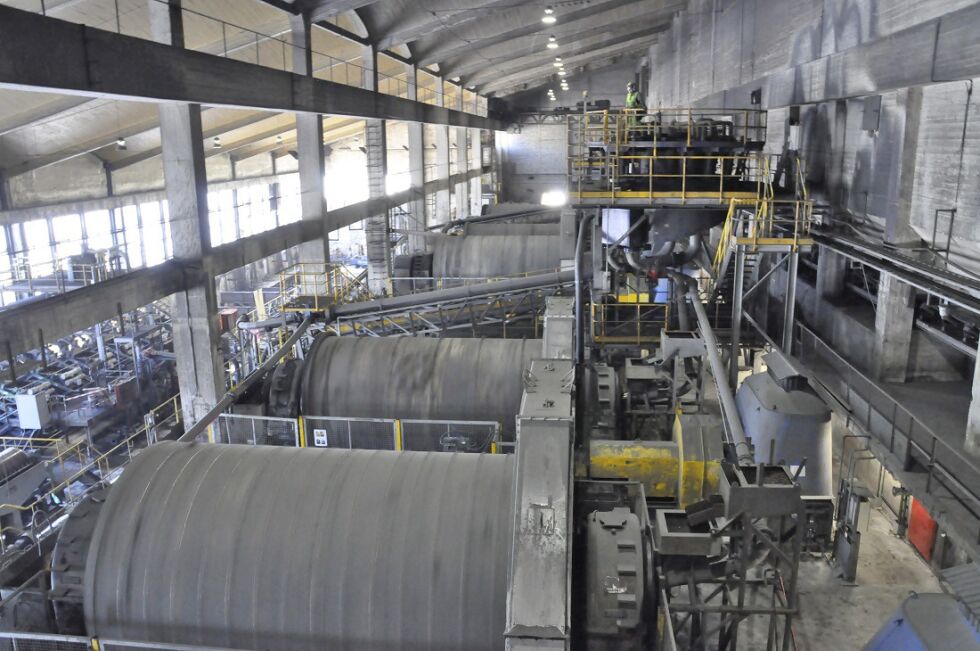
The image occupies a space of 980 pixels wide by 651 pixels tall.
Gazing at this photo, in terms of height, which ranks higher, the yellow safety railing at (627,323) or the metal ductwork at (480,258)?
the metal ductwork at (480,258)

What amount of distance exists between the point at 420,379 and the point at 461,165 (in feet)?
104

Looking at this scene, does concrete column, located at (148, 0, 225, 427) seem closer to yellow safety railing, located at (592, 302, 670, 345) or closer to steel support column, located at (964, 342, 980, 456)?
yellow safety railing, located at (592, 302, 670, 345)

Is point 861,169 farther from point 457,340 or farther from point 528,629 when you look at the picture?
point 528,629

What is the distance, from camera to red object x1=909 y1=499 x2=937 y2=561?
12180 mm

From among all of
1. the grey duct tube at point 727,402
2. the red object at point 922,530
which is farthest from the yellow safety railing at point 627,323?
the red object at point 922,530

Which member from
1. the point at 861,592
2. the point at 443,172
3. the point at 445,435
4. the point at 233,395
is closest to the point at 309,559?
the point at 445,435

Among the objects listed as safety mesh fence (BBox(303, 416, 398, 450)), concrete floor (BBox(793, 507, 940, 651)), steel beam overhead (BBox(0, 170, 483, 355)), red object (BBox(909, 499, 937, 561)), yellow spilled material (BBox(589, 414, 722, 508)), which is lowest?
concrete floor (BBox(793, 507, 940, 651))

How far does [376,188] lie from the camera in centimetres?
2766

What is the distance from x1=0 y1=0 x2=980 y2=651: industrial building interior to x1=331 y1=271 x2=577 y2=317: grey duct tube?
0.10m

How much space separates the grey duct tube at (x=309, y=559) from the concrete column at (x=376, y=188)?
1708 centimetres

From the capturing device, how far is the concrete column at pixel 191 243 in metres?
14.7

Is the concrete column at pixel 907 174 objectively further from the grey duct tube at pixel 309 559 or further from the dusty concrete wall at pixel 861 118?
the grey duct tube at pixel 309 559

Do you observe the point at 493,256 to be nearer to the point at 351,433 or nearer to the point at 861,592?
the point at 351,433

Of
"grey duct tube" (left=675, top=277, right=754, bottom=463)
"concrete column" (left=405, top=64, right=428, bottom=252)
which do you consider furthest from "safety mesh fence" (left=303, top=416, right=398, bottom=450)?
"concrete column" (left=405, top=64, right=428, bottom=252)
